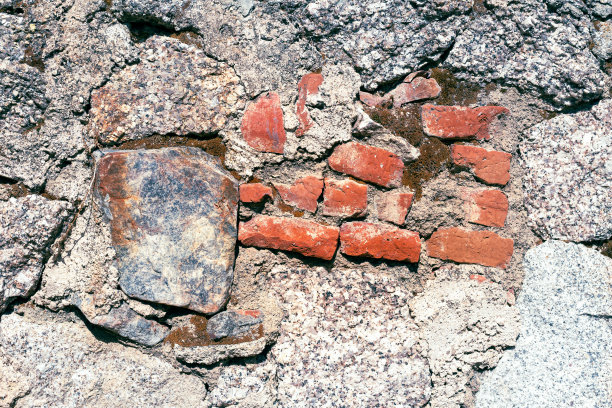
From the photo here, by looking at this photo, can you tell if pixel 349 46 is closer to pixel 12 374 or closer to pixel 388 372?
pixel 388 372

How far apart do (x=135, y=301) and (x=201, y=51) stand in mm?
632

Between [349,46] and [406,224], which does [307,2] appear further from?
[406,224]

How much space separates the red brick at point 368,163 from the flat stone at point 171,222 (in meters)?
0.28

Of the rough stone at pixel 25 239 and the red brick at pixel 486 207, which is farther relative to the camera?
the red brick at pixel 486 207

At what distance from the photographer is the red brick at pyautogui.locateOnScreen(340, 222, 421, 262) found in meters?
1.29

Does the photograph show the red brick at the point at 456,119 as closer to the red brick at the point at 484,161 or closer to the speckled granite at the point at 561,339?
the red brick at the point at 484,161

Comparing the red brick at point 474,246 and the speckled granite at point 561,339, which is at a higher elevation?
the red brick at point 474,246

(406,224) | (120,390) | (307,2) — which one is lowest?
(120,390)

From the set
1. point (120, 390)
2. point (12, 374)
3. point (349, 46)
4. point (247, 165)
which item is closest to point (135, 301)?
point (120, 390)

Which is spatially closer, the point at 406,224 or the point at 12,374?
the point at 12,374

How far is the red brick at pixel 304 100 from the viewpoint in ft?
4.16

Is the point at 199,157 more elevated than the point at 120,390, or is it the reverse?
the point at 199,157

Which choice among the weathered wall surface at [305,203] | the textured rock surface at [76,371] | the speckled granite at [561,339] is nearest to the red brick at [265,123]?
the weathered wall surface at [305,203]

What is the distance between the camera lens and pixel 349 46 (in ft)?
4.15
